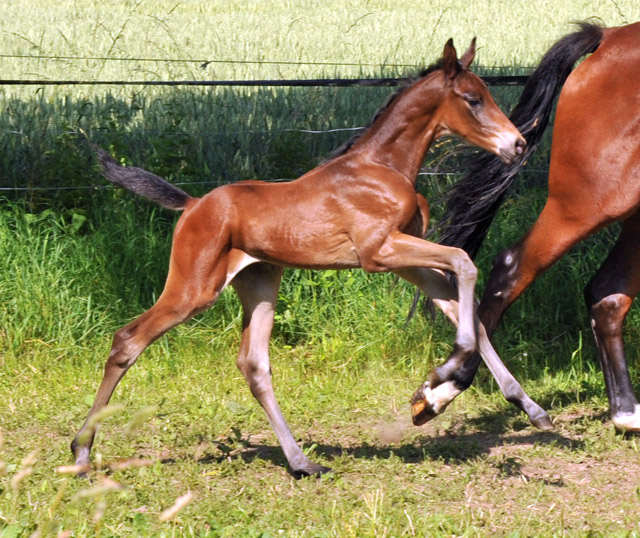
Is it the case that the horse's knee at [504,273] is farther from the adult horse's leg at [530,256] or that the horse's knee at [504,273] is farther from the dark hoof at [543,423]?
the dark hoof at [543,423]

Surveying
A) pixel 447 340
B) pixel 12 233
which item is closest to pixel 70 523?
pixel 447 340

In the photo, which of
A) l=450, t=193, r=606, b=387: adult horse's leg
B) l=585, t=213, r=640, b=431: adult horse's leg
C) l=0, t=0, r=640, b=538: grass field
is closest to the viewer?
l=0, t=0, r=640, b=538: grass field

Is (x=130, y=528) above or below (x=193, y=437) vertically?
above

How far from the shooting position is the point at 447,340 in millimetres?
5719

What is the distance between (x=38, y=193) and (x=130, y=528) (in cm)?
369

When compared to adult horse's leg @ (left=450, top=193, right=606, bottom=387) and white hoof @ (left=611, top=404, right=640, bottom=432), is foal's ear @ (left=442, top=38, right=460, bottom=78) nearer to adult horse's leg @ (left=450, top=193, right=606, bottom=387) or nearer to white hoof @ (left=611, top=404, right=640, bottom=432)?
adult horse's leg @ (left=450, top=193, right=606, bottom=387)

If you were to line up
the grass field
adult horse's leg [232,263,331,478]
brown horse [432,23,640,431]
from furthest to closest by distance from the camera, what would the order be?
1. brown horse [432,23,640,431]
2. adult horse's leg [232,263,331,478]
3. the grass field

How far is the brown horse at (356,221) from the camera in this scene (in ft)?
12.1

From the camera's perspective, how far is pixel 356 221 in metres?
3.75

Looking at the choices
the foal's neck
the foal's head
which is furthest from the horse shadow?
the foal's head

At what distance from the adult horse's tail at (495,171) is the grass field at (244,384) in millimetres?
444

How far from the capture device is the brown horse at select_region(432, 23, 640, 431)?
422 centimetres

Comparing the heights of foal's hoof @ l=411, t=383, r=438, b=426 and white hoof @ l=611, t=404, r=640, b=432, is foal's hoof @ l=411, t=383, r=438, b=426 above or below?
above

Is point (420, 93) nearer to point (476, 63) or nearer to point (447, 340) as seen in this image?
point (447, 340)
